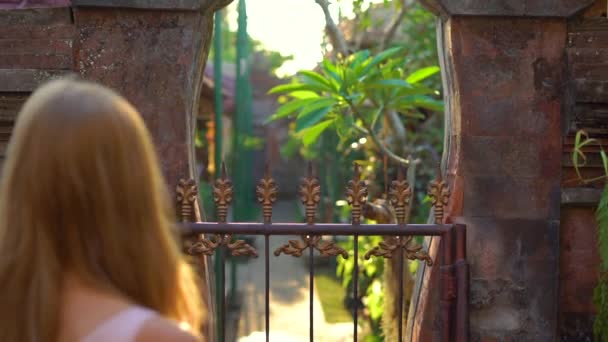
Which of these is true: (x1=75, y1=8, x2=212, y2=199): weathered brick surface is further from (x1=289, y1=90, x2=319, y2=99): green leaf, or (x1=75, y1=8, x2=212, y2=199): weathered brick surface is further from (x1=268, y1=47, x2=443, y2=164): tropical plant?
(x1=289, y1=90, x2=319, y2=99): green leaf

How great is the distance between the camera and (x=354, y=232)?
11.6 feet

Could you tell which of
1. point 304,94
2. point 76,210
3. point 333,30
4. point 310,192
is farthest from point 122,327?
point 333,30

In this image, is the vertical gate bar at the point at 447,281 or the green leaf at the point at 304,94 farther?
the green leaf at the point at 304,94

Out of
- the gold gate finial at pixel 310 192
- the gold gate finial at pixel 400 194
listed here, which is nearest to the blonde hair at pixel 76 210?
the gold gate finial at pixel 310 192

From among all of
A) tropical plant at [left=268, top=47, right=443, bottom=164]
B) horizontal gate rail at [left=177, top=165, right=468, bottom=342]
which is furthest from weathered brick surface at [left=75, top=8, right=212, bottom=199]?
tropical plant at [left=268, top=47, right=443, bottom=164]

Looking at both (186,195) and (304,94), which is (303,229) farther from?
(304,94)

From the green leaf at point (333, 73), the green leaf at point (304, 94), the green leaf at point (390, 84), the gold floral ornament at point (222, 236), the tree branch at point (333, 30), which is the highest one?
the tree branch at point (333, 30)

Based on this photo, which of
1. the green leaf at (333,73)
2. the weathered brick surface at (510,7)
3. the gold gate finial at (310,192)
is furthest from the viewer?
the green leaf at (333,73)

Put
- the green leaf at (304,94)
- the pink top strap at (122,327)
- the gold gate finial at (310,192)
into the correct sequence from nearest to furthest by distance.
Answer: the pink top strap at (122,327) < the gold gate finial at (310,192) < the green leaf at (304,94)

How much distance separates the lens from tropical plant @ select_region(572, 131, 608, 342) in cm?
354

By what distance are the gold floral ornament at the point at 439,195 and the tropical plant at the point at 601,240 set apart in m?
0.57

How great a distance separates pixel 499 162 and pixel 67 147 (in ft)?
8.88

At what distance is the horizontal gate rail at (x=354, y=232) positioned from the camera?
11.6 ft

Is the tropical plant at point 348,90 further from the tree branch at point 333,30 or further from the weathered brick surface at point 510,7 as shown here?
the weathered brick surface at point 510,7
